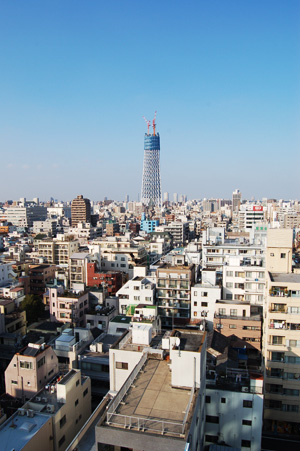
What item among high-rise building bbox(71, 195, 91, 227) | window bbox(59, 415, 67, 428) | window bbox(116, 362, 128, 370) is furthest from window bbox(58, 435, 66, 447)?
high-rise building bbox(71, 195, 91, 227)

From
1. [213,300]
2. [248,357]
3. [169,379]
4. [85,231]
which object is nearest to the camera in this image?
[169,379]

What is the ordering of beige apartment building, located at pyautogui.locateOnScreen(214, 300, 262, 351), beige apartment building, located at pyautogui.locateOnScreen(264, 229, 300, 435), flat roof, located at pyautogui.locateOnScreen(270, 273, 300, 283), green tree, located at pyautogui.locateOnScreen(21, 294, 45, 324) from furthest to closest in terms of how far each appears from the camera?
green tree, located at pyautogui.locateOnScreen(21, 294, 45, 324) < beige apartment building, located at pyautogui.locateOnScreen(214, 300, 262, 351) < flat roof, located at pyautogui.locateOnScreen(270, 273, 300, 283) < beige apartment building, located at pyautogui.locateOnScreen(264, 229, 300, 435)

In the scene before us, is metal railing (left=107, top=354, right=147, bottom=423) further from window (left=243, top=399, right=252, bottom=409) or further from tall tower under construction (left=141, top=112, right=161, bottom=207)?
tall tower under construction (left=141, top=112, right=161, bottom=207)

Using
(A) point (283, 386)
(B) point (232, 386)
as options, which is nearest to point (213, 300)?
(A) point (283, 386)

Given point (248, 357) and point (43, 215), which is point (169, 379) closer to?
point (248, 357)

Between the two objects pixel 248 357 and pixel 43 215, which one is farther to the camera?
pixel 43 215

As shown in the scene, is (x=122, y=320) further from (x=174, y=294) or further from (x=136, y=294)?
(x=174, y=294)
